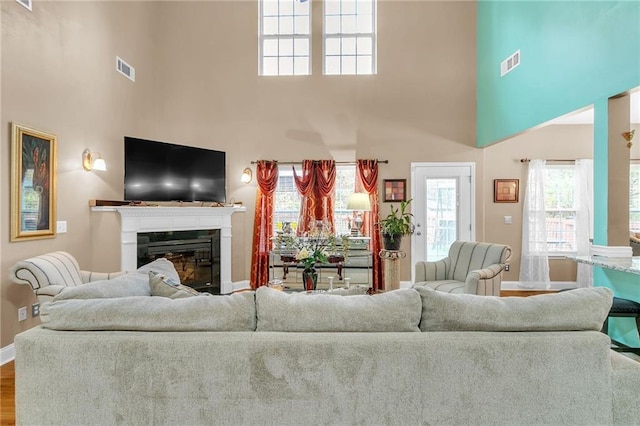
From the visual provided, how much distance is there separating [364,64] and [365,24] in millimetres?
697

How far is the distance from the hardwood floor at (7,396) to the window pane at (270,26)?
19.4 feet

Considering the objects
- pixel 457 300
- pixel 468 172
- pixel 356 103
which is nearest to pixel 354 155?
pixel 356 103

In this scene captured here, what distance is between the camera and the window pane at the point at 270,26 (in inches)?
259

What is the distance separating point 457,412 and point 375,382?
1.24 feet

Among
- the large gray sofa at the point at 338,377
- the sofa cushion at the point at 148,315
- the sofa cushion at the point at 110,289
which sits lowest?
the large gray sofa at the point at 338,377

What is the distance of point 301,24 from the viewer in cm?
657

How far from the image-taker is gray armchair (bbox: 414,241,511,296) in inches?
148

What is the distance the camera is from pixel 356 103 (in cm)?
641

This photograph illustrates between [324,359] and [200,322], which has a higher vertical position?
[200,322]

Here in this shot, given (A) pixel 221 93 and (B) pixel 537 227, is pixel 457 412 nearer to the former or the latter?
(B) pixel 537 227

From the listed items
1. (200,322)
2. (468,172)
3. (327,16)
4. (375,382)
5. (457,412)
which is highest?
(327,16)

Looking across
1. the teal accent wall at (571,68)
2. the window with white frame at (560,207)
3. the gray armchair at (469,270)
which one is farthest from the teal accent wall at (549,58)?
the gray armchair at (469,270)

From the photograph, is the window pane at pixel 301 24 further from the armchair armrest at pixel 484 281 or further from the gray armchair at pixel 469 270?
the armchair armrest at pixel 484 281

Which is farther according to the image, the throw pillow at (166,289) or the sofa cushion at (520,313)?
the throw pillow at (166,289)
